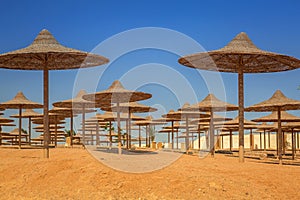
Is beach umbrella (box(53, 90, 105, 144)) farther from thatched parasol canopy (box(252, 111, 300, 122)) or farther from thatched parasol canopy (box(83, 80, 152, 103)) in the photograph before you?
thatched parasol canopy (box(252, 111, 300, 122))

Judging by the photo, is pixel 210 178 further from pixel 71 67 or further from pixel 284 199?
pixel 71 67

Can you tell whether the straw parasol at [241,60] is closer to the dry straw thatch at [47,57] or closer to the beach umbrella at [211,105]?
the dry straw thatch at [47,57]

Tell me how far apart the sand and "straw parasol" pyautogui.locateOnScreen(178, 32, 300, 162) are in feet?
14.2

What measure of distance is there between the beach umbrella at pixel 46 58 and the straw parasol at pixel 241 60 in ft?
11.4

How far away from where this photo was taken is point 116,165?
37.7ft

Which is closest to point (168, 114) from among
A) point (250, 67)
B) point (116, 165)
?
point (250, 67)

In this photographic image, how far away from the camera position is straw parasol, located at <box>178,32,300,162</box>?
14773 mm

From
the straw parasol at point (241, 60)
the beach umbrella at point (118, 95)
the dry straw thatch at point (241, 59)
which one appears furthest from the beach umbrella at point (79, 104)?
the straw parasol at point (241, 60)

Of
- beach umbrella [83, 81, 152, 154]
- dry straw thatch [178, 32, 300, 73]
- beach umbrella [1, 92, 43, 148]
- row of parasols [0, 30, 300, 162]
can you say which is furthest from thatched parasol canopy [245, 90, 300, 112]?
beach umbrella [1, 92, 43, 148]

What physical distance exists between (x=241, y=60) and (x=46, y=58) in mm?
6505

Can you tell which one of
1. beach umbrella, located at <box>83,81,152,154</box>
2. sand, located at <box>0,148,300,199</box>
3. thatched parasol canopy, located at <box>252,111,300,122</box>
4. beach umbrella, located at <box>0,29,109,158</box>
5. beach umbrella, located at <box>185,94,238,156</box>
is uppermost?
beach umbrella, located at <box>0,29,109,158</box>

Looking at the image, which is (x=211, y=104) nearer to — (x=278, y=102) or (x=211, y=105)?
(x=211, y=105)

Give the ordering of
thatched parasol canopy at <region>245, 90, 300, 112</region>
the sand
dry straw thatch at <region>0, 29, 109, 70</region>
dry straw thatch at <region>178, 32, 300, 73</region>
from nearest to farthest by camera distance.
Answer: the sand, dry straw thatch at <region>0, 29, 109, 70</region>, dry straw thatch at <region>178, 32, 300, 73</region>, thatched parasol canopy at <region>245, 90, 300, 112</region>

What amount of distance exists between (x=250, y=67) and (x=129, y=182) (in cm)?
922
